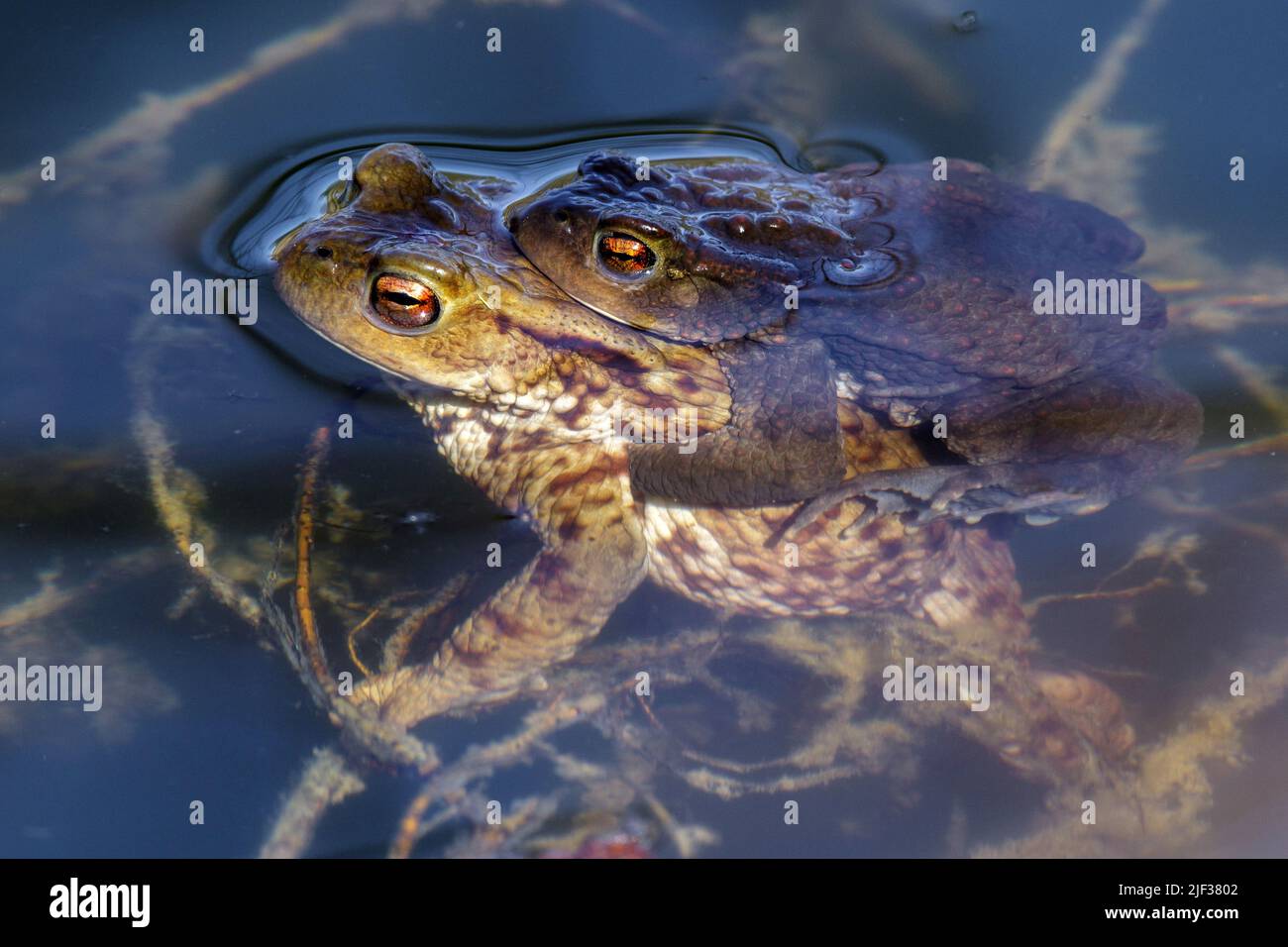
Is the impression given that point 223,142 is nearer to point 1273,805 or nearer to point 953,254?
point 953,254

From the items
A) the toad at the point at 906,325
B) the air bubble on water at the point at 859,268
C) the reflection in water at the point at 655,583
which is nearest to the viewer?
the reflection in water at the point at 655,583

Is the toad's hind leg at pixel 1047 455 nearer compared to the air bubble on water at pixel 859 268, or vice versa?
the toad's hind leg at pixel 1047 455

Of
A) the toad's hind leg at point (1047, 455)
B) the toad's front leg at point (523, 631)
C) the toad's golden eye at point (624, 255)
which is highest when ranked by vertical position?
the toad's golden eye at point (624, 255)

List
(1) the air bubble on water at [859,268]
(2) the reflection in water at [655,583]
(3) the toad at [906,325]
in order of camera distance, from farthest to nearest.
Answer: (1) the air bubble on water at [859,268] → (3) the toad at [906,325] → (2) the reflection in water at [655,583]

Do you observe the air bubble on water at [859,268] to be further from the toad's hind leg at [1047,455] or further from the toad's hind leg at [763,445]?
the toad's hind leg at [1047,455]

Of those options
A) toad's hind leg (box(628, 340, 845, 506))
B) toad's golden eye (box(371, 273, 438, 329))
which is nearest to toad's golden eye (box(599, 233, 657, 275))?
toad's hind leg (box(628, 340, 845, 506))

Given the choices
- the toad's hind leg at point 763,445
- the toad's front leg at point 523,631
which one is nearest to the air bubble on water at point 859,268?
the toad's hind leg at point 763,445

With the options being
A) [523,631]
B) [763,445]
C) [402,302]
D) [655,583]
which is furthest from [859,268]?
[523,631]

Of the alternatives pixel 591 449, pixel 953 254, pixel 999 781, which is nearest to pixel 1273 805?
pixel 999 781
